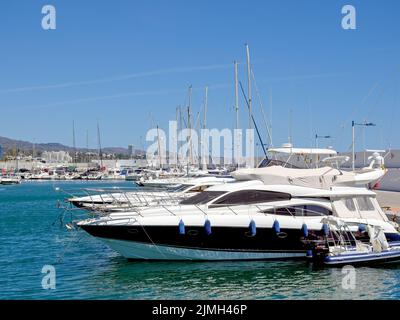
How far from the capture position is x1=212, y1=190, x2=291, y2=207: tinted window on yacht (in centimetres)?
2127

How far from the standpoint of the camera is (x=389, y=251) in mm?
20125

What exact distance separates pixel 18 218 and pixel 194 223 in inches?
1038

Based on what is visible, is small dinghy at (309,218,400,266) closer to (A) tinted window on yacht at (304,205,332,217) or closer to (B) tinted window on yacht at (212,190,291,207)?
(A) tinted window on yacht at (304,205,332,217)

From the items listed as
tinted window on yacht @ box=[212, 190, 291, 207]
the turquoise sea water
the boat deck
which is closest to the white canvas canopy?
tinted window on yacht @ box=[212, 190, 291, 207]

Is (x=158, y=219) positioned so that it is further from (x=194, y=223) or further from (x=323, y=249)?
(x=323, y=249)

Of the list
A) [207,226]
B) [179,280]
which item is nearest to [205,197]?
[207,226]

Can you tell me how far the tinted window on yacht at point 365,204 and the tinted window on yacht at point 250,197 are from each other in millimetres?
2966

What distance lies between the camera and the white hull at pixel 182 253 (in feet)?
66.6

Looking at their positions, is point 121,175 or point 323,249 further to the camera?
point 121,175

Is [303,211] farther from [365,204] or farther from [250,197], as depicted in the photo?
[365,204]

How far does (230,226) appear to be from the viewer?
20141 millimetres

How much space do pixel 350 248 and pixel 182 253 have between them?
582 cm
